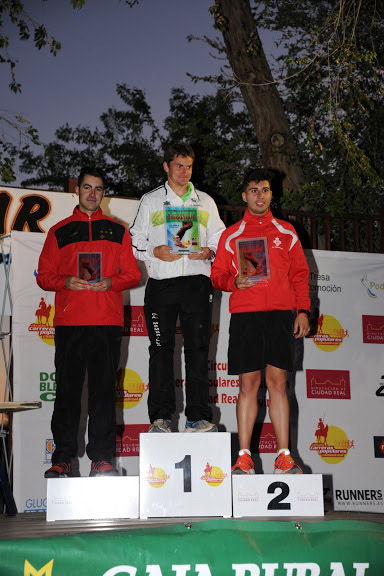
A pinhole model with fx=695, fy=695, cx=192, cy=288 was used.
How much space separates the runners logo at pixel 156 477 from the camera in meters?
3.70

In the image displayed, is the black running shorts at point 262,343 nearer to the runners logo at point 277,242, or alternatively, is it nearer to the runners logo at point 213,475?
the runners logo at point 277,242

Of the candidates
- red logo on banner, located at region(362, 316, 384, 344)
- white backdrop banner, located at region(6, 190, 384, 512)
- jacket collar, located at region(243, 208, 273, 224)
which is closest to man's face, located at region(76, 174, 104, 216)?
jacket collar, located at region(243, 208, 273, 224)

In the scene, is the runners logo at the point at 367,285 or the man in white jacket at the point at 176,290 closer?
the man in white jacket at the point at 176,290

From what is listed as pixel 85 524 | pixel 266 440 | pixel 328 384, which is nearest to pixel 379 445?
pixel 328 384

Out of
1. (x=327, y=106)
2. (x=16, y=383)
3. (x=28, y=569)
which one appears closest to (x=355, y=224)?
(x=327, y=106)

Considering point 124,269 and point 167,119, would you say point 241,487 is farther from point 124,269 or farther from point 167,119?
point 167,119

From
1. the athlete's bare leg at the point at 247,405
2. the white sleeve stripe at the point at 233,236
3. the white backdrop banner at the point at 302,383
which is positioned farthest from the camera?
the white backdrop banner at the point at 302,383

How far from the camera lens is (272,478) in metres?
3.66

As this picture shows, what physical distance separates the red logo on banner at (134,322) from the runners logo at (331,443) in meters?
1.80

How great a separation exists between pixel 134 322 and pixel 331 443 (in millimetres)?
2061

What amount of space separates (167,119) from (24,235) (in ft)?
45.7

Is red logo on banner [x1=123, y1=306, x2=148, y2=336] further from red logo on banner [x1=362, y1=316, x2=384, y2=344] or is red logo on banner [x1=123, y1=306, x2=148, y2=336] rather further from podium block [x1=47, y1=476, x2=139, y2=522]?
podium block [x1=47, y1=476, x2=139, y2=522]

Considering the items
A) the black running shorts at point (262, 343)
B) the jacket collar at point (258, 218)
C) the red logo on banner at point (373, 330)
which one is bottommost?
the black running shorts at point (262, 343)

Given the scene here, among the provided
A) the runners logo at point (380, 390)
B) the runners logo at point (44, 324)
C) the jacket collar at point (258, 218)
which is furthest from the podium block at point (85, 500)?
the runners logo at point (380, 390)
